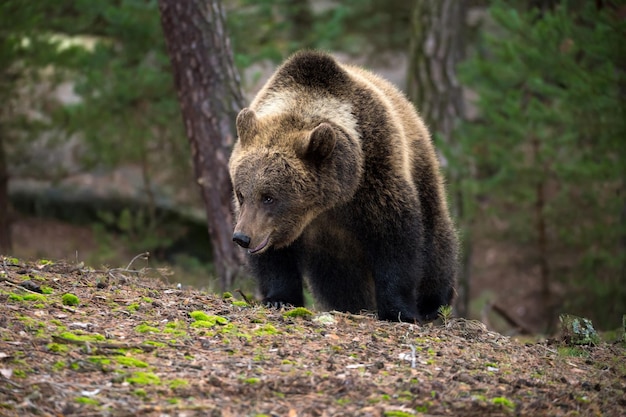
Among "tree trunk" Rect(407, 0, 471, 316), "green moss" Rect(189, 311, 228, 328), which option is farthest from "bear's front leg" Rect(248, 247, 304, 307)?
"tree trunk" Rect(407, 0, 471, 316)

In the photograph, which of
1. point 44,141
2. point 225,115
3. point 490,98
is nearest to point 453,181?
point 490,98

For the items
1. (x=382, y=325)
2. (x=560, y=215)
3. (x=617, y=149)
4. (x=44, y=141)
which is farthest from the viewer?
(x=44, y=141)

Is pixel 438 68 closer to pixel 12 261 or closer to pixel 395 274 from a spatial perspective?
pixel 395 274

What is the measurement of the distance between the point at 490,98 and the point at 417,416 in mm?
10721

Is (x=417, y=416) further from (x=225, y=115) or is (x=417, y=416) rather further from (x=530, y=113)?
(x=530, y=113)

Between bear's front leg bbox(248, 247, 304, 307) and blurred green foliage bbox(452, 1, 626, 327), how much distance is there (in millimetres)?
5622

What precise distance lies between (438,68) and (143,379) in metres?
10.1

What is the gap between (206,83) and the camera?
28.6 feet

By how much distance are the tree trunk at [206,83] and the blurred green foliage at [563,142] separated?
4.76m

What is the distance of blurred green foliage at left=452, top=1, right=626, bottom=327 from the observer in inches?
432

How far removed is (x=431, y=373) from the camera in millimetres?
4699

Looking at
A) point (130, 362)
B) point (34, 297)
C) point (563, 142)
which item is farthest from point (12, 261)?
point (563, 142)

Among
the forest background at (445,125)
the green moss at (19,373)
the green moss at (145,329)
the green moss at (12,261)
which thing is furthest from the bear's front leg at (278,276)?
the forest background at (445,125)

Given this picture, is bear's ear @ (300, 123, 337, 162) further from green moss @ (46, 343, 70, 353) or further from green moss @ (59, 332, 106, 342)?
green moss @ (46, 343, 70, 353)
